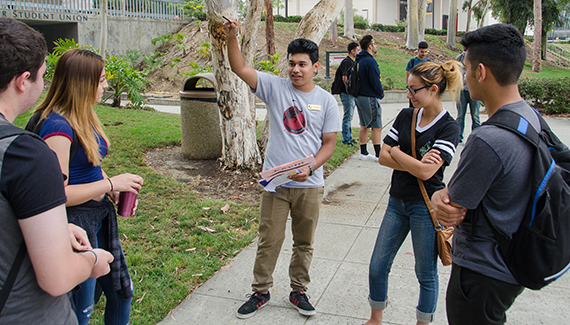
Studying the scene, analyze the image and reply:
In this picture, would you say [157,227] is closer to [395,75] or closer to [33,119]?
[33,119]

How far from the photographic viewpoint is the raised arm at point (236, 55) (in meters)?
3.12

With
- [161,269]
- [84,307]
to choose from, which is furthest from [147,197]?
[84,307]

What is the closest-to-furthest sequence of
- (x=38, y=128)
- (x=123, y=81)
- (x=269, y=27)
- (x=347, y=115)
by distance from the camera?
(x=38, y=128), (x=347, y=115), (x=123, y=81), (x=269, y=27)

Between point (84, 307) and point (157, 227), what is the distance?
2.73 m

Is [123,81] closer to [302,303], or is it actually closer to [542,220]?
[302,303]

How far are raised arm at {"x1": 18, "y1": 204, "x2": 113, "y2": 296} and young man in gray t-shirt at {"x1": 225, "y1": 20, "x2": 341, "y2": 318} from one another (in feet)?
6.63

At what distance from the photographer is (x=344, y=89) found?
9.47 m

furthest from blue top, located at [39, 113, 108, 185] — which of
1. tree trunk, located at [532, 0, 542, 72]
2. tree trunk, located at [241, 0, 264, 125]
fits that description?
tree trunk, located at [532, 0, 542, 72]

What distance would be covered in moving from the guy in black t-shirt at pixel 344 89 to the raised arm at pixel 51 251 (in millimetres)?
8083

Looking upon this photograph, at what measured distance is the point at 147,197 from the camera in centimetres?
611

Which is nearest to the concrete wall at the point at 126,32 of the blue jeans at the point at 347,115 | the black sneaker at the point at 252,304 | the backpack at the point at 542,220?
Answer: the blue jeans at the point at 347,115

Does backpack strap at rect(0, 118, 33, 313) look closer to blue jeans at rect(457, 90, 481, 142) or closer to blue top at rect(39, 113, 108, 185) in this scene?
blue top at rect(39, 113, 108, 185)

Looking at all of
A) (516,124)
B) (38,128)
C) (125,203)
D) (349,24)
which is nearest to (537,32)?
(349,24)

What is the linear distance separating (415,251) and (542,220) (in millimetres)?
1288
